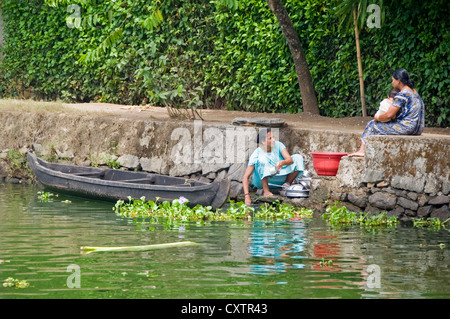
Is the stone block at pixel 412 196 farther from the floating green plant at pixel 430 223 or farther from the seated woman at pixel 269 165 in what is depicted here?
the seated woman at pixel 269 165

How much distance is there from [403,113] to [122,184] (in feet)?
14.8

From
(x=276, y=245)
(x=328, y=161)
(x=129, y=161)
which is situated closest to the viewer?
(x=276, y=245)

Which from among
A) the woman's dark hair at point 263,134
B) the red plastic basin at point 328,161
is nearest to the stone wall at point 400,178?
the red plastic basin at point 328,161

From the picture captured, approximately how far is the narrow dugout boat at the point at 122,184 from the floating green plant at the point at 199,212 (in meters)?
0.19

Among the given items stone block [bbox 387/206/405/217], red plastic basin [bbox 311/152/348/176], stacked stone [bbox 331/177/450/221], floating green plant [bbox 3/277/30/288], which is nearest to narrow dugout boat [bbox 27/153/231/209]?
red plastic basin [bbox 311/152/348/176]

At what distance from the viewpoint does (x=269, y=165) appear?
1273 centimetres

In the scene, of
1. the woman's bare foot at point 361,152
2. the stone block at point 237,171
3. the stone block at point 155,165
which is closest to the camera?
the woman's bare foot at point 361,152

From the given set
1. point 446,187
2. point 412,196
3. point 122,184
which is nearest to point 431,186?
point 446,187

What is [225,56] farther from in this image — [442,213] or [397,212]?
[442,213]

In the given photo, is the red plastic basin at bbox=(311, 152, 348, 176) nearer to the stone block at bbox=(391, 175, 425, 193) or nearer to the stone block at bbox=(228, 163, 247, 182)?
the stone block at bbox=(391, 175, 425, 193)

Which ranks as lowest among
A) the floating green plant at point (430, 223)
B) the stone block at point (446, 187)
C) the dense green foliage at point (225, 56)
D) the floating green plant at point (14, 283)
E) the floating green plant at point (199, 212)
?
the floating green plant at point (14, 283)

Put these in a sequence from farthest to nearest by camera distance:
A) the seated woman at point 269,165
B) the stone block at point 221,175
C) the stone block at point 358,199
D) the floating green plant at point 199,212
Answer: the stone block at point 221,175 → the seated woman at point 269,165 → the stone block at point 358,199 → the floating green plant at point 199,212

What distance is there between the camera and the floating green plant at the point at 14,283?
23.4 ft
